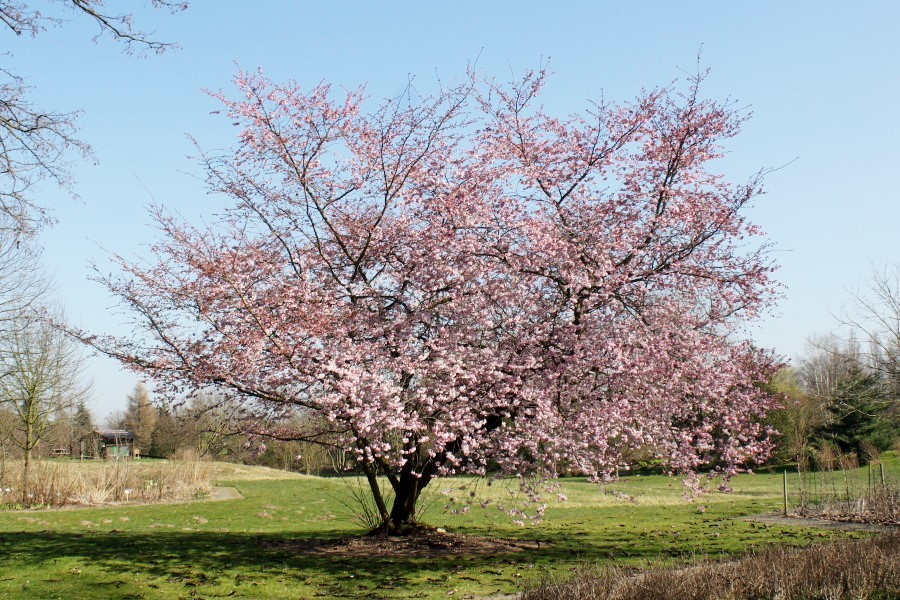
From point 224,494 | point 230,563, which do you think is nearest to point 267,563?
point 230,563

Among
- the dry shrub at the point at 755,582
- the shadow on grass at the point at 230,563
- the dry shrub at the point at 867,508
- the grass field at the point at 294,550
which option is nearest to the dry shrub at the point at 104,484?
the grass field at the point at 294,550

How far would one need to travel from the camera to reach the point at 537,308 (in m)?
10.8

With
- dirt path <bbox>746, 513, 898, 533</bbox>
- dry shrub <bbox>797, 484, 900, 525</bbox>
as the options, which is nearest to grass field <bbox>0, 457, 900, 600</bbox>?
dirt path <bbox>746, 513, 898, 533</bbox>

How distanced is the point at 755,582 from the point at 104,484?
827 inches

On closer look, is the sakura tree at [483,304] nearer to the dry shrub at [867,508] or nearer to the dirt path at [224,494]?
the dry shrub at [867,508]

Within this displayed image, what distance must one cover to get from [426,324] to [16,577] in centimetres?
636

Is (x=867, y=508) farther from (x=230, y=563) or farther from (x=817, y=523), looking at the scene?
(x=230, y=563)

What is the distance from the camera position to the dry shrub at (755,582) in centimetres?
700

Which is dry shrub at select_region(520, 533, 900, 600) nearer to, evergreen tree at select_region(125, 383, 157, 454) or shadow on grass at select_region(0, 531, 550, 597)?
shadow on grass at select_region(0, 531, 550, 597)

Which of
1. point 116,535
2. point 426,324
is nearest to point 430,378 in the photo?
point 426,324

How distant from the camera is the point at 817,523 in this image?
17.5 m

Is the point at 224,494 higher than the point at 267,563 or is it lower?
lower

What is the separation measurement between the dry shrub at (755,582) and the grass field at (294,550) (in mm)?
1841

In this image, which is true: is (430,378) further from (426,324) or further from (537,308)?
(537,308)
